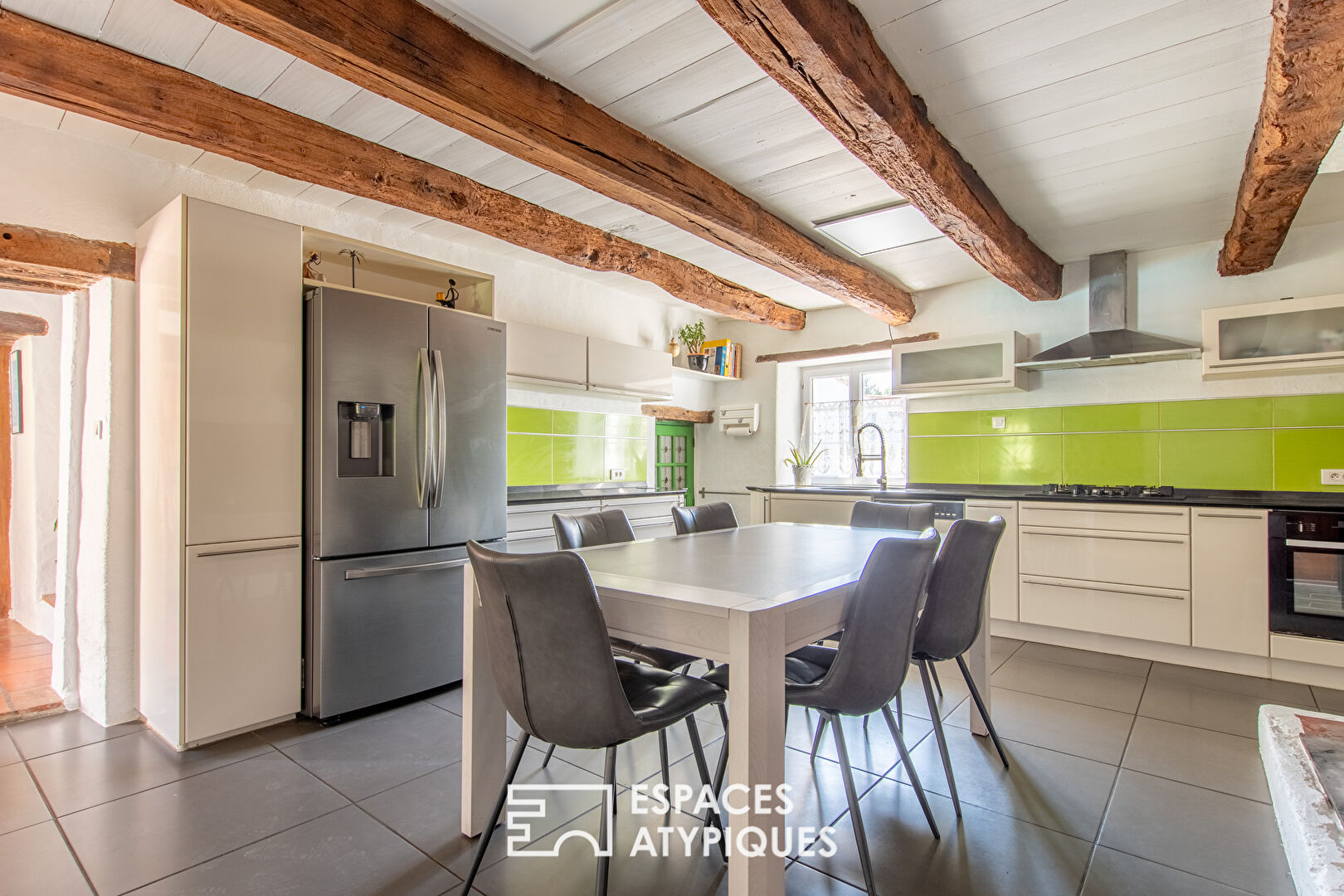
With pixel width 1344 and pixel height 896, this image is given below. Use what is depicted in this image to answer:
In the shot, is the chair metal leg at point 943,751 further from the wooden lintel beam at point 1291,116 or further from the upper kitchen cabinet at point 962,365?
the upper kitchen cabinet at point 962,365

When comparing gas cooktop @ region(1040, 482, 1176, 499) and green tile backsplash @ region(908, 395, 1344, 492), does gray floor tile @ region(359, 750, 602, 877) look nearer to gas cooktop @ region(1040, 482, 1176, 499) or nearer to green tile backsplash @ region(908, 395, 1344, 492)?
gas cooktop @ region(1040, 482, 1176, 499)

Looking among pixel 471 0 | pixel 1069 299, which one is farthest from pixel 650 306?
pixel 471 0

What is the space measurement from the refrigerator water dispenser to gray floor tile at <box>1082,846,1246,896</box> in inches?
116

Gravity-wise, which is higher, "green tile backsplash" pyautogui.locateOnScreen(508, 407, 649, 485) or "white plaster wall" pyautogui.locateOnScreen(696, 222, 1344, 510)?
"white plaster wall" pyautogui.locateOnScreen(696, 222, 1344, 510)

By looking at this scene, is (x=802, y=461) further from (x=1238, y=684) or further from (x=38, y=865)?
(x=38, y=865)

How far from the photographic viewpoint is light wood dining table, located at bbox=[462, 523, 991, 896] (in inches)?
55.4

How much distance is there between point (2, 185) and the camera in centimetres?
256

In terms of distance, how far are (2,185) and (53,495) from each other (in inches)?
93.3

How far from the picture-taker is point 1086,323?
439 cm

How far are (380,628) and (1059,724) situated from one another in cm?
301

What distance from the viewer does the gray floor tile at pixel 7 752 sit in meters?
2.45

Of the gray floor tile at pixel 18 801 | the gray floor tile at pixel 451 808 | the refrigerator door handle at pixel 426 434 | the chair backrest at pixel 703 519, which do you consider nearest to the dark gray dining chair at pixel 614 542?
the gray floor tile at pixel 451 808

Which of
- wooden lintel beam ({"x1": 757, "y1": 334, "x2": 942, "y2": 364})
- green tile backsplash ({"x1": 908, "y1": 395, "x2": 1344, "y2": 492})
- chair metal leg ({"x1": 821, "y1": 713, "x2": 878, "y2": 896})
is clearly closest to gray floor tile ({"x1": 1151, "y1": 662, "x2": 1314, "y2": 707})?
green tile backsplash ({"x1": 908, "y1": 395, "x2": 1344, "y2": 492})

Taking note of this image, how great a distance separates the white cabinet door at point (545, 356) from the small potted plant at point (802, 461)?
2.12 metres
